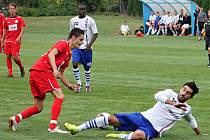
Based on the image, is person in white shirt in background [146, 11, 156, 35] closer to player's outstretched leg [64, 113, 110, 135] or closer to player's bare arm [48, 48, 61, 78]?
player's bare arm [48, 48, 61, 78]

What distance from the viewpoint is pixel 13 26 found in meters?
19.7

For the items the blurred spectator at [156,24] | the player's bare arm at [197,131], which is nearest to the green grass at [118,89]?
the player's bare arm at [197,131]

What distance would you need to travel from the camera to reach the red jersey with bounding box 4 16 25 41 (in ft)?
64.4

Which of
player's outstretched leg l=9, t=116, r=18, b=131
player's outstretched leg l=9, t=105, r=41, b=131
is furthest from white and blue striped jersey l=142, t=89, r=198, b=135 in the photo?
player's outstretched leg l=9, t=116, r=18, b=131

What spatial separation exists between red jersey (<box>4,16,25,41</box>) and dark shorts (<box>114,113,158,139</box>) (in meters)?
10.2

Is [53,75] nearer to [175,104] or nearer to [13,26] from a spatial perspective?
[175,104]

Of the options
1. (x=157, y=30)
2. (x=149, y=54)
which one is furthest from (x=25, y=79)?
(x=157, y=30)

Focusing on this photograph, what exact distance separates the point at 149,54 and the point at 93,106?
16.3 m

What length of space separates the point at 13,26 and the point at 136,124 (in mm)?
10527

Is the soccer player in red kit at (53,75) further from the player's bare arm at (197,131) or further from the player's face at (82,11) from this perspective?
the player's face at (82,11)

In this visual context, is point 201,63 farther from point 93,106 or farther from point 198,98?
point 93,106

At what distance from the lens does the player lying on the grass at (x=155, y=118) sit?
9.82 m

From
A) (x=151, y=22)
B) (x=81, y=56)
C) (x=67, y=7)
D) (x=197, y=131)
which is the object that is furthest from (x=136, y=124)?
(x=67, y=7)

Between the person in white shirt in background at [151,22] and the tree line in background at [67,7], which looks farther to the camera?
the tree line in background at [67,7]
